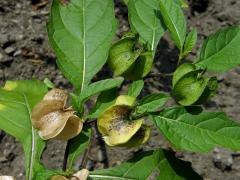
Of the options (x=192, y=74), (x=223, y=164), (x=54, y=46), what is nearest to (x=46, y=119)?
(x=54, y=46)

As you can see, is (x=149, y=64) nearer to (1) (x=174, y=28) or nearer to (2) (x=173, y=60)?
(1) (x=174, y=28)

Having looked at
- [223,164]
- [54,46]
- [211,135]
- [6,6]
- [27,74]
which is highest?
[54,46]

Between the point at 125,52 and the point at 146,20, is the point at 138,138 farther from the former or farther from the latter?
the point at 146,20

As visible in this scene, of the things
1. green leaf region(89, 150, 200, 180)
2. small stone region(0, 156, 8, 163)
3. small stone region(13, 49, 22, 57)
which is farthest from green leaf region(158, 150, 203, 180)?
small stone region(13, 49, 22, 57)

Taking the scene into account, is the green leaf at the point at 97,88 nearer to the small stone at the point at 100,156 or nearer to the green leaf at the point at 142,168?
the green leaf at the point at 142,168

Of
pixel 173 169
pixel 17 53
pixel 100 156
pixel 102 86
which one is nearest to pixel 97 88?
pixel 102 86

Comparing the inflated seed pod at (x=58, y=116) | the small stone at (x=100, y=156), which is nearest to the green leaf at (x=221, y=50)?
the inflated seed pod at (x=58, y=116)
